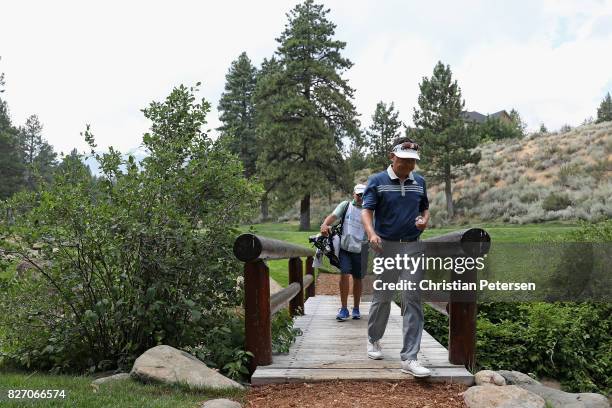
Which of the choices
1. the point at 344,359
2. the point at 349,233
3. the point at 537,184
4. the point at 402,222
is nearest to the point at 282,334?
the point at 344,359

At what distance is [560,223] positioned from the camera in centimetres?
2509

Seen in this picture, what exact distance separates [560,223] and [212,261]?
23.6 m

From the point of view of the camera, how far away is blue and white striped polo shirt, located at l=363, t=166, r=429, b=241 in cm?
455

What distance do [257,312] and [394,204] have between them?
1.52 m

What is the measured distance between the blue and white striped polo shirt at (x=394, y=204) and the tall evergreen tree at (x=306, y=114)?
3045 cm

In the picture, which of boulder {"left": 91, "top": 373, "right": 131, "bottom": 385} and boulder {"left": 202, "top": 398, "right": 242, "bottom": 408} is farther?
boulder {"left": 91, "top": 373, "right": 131, "bottom": 385}

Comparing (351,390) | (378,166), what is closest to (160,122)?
(351,390)

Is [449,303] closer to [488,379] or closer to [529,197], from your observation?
[488,379]

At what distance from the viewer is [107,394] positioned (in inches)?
154

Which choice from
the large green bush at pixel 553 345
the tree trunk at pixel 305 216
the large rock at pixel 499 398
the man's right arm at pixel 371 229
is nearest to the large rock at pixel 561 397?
the large rock at pixel 499 398

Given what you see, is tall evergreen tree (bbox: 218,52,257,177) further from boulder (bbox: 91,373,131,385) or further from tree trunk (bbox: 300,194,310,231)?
boulder (bbox: 91,373,131,385)

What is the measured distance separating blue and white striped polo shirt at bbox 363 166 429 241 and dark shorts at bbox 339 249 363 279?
2254 millimetres

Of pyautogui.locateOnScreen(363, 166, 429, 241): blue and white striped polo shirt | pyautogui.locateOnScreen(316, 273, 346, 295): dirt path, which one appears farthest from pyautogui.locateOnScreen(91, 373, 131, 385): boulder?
pyautogui.locateOnScreen(316, 273, 346, 295): dirt path

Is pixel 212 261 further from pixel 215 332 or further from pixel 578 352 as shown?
pixel 578 352
